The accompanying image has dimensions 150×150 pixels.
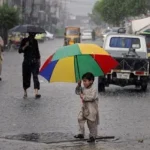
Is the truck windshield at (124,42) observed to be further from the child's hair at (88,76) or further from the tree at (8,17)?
the tree at (8,17)

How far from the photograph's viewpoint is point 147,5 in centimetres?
6456

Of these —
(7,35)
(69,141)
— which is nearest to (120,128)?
(69,141)

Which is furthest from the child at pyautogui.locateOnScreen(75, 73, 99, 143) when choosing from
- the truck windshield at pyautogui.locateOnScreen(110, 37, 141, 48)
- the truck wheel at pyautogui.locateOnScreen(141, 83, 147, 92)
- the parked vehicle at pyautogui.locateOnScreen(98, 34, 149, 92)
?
the truck windshield at pyautogui.locateOnScreen(110, 37, 141, 48)

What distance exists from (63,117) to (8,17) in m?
42.9

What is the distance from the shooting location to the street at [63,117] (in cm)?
1120

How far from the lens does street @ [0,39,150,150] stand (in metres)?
11.2

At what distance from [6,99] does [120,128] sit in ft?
17.3

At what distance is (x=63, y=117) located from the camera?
45.2 ft

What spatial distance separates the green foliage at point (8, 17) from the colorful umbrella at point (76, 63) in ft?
149

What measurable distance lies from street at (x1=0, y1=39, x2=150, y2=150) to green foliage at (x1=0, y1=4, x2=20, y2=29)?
36464mm

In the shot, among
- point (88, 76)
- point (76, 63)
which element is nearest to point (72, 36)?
point (76, 63)

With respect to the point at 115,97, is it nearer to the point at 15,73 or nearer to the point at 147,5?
the point at 15,73

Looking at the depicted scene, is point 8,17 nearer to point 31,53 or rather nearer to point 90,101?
point 31,53

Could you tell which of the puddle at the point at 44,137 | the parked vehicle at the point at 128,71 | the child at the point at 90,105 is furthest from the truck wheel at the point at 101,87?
the child at the point at 90,105
